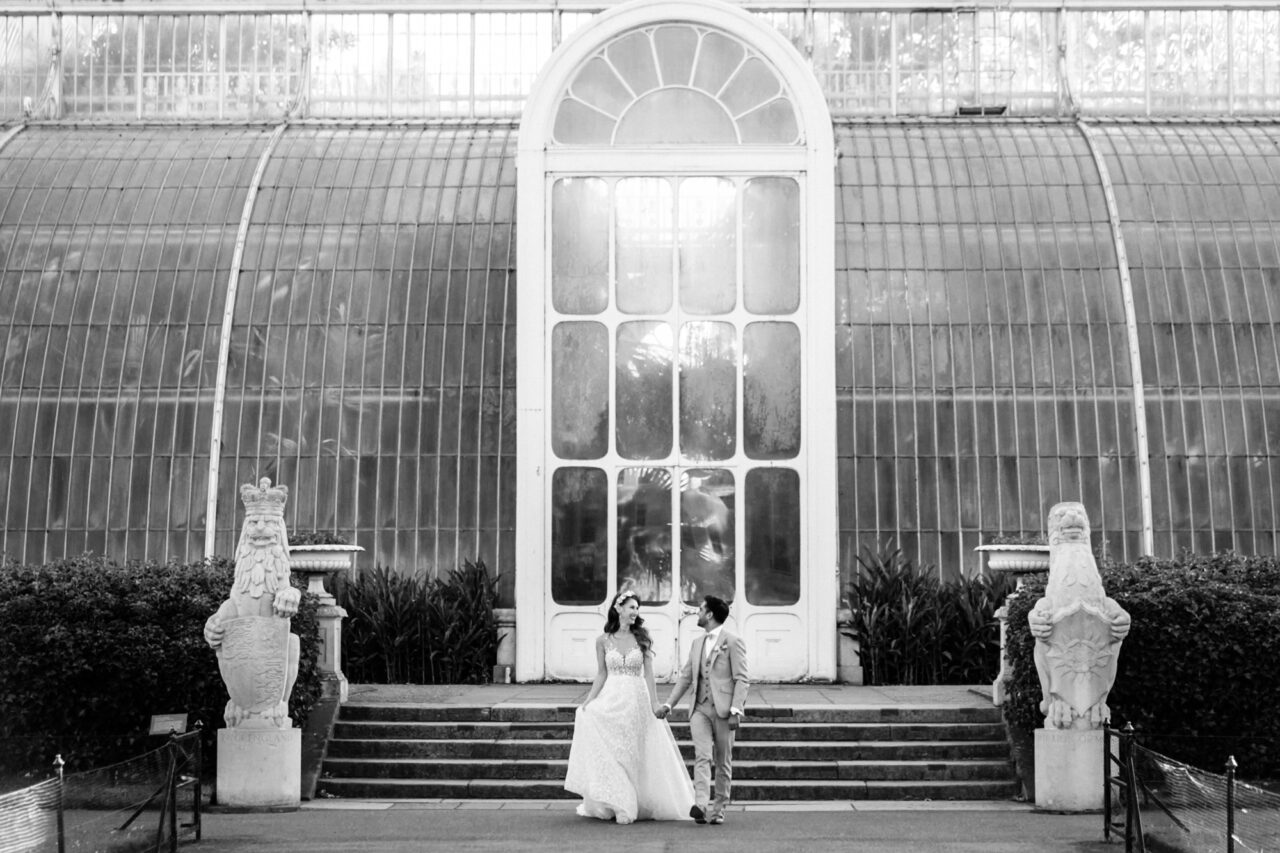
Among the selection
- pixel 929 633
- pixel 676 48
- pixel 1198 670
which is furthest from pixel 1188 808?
pixel 676 48

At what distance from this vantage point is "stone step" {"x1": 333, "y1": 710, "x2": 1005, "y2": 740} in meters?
16.2

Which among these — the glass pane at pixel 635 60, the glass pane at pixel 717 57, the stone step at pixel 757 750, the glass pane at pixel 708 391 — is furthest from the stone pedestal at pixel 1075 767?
the glass pane at pixel 635 60

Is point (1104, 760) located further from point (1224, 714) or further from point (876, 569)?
point (876, 569)

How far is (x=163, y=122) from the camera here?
84.6 feet

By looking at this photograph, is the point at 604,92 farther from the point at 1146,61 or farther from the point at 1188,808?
the point at 1188,808

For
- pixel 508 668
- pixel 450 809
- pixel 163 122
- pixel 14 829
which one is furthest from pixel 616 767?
pixel 163 122

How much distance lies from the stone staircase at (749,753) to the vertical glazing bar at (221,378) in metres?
5.42

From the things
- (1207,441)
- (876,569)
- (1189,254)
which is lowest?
(876,569)

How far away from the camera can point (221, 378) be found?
21844 millimetres

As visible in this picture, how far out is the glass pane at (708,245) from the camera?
20.0m

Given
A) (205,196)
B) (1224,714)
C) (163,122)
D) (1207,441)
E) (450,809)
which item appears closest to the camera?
(450,809)

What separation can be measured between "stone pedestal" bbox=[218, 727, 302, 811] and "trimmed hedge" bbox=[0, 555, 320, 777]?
3.05 feet

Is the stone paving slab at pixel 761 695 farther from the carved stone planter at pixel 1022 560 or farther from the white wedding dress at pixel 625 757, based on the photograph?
the white wedding dress at pixel 625 757

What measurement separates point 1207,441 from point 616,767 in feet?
35.5
